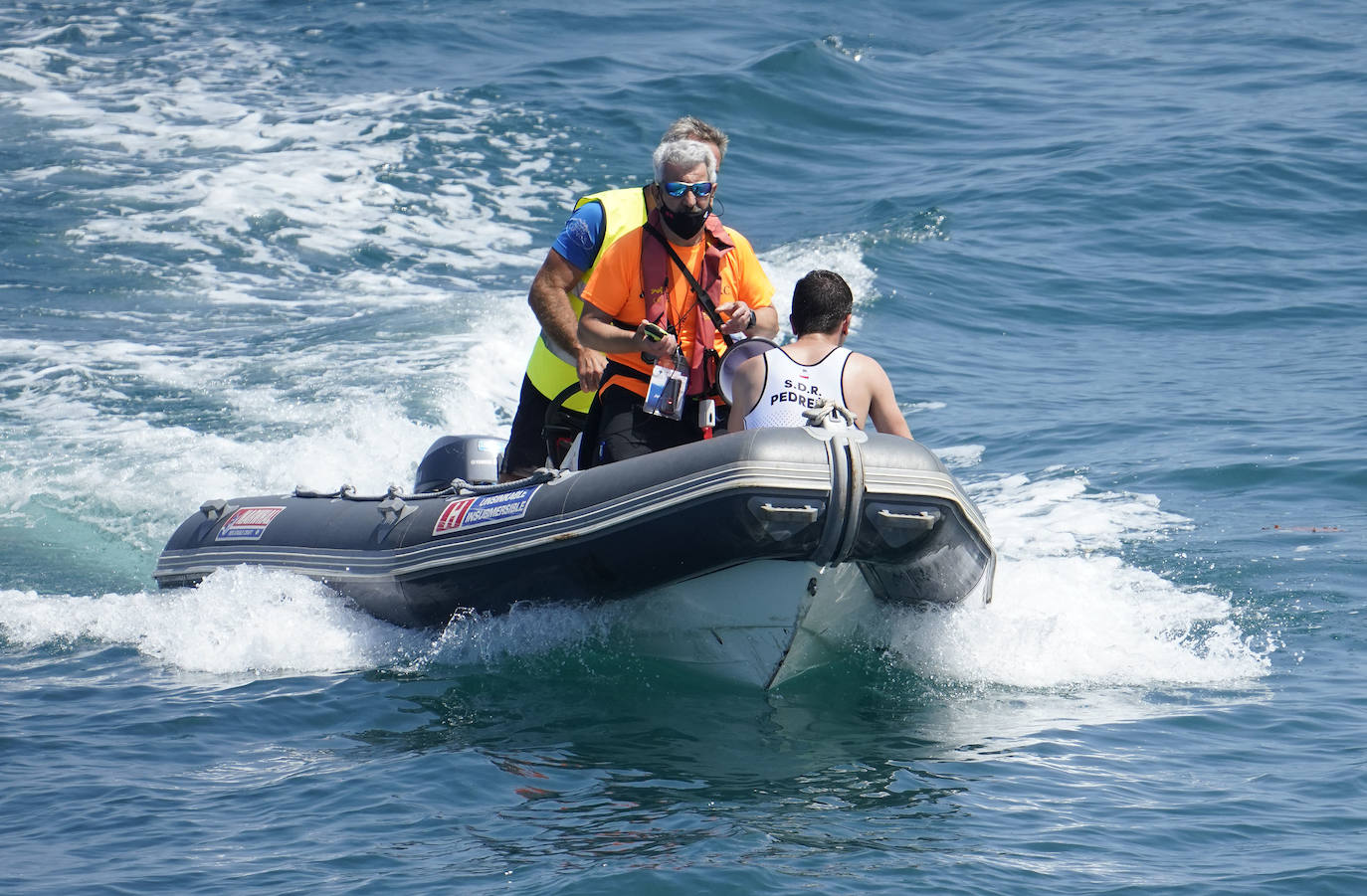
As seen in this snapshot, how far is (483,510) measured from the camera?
509cm

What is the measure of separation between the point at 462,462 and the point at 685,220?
161 centimetres

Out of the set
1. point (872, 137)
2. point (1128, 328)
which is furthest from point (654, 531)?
point (872, 137)

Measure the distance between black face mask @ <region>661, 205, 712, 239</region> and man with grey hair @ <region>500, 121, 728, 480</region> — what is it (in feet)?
0.33

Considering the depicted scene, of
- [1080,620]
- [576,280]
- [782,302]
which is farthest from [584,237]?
[782,302]

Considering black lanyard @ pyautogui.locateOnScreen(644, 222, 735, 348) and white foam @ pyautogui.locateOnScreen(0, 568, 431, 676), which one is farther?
white foam @ pyautogui.locateOnScreen(0, 568, 431, 676)

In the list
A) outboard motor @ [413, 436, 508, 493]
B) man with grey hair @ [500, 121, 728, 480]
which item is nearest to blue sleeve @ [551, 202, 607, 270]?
man with grey hair @ [500, 121, 728, 480]

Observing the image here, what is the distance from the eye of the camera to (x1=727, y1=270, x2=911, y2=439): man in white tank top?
453 cm

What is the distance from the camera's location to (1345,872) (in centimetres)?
358

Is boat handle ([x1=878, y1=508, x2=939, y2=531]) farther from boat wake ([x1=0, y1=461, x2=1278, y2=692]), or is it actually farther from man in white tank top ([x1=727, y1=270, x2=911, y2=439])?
boat wake ([x1=0, y1=461, x2=1278, y2=692])

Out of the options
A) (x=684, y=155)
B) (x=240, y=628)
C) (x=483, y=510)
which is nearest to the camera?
(x=684, y=155)

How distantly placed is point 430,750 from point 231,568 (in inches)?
65.7

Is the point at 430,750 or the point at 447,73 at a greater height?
the point at 447,73

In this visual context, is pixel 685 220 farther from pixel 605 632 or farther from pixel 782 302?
pixel 782 302

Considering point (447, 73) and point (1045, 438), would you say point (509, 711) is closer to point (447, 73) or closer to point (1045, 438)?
point (1045, 438)
